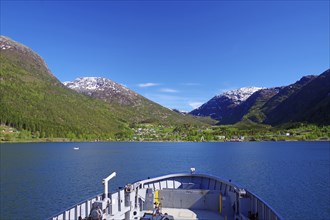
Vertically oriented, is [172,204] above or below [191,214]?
above

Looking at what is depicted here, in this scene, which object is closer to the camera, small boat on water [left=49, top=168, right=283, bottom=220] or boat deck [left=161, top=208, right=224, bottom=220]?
small boat on water [left=49, top=168, right=283, bottom=220]

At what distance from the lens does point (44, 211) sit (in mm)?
42000

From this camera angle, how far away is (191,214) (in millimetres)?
20188

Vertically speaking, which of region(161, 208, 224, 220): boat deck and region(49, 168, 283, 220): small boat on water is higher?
region(49, 168, 283, 220): small boat on water

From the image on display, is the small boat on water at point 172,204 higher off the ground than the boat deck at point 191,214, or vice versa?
the small boat on water at point 172,204

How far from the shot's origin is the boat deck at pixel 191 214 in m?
19.5

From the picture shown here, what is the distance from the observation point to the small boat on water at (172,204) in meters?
16.0

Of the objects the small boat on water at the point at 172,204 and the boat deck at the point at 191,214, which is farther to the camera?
the boat deck at the point at 191,214

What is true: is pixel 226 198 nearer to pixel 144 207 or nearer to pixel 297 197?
pixel 144 207

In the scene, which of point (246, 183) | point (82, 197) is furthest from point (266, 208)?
point (246, 183)

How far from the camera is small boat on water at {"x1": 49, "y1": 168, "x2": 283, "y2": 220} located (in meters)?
16.0

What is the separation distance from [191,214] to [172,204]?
7.30 ft

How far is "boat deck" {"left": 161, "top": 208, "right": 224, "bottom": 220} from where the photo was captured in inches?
766

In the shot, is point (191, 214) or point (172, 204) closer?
point (191, 214)
